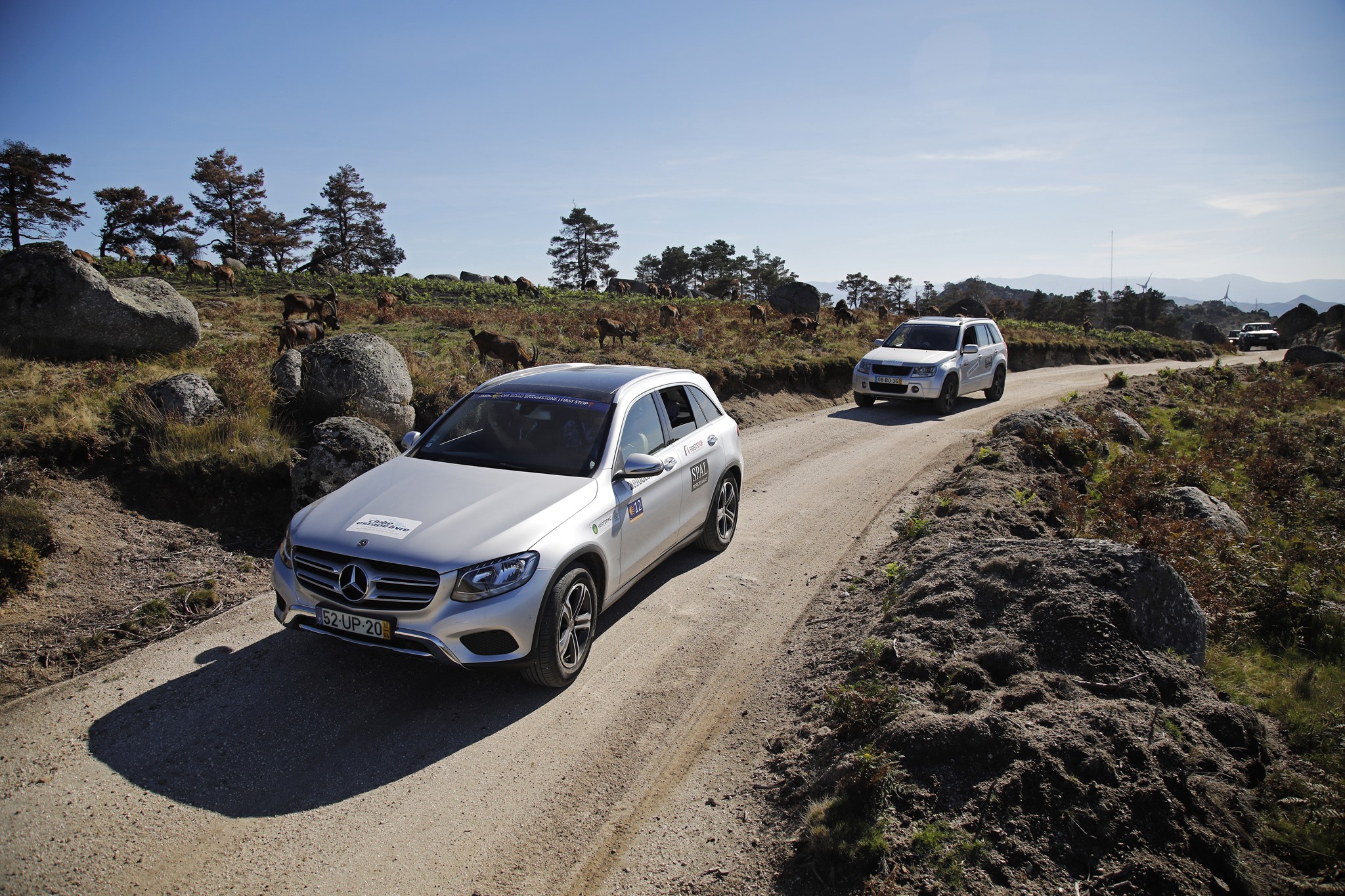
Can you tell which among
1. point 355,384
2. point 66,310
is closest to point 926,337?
point 355,384

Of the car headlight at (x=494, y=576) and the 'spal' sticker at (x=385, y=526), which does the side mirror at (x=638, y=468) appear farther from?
the 'spal' sticker at (x=385, y=526)

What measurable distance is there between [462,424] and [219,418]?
3.76 m

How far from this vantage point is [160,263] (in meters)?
29.4

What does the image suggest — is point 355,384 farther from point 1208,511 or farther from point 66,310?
point 1208,511

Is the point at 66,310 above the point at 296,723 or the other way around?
above

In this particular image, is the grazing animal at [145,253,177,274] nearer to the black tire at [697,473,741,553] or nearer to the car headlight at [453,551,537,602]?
the black tire at [697,473,741,553]

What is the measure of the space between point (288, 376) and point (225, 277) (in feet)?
67.8

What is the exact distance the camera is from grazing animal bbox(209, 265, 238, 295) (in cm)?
2428

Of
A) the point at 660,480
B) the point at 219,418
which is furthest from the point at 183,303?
the point at 660,480

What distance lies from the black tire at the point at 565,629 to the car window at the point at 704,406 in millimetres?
2550

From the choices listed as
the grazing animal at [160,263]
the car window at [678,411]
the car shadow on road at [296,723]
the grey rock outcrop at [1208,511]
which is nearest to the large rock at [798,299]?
the grazing animal at [160,263]

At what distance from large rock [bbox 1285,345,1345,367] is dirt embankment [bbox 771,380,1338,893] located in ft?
107

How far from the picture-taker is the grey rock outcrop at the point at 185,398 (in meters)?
7.57

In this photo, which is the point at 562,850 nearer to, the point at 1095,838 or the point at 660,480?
the point at 1095,838
